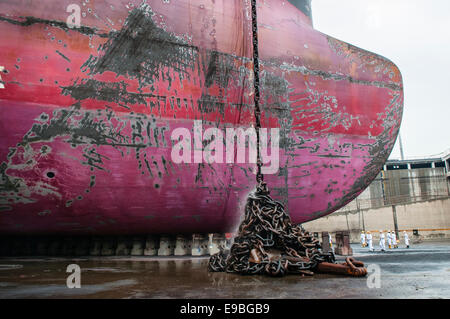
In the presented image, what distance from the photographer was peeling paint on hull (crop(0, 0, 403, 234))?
546 centimetres

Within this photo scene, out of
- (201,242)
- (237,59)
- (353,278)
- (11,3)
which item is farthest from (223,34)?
(353,278)

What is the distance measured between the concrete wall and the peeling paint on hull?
1758cm

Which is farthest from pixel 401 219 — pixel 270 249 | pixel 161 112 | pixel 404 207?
pixel 270 249

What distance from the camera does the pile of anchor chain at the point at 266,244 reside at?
12.4ft

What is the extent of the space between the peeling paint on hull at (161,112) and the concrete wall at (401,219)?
17580 millimetres

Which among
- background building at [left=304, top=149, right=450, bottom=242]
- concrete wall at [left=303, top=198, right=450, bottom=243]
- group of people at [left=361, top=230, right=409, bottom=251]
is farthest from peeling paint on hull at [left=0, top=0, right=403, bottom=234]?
concrete wall at [left=303, top=198, right=450, bottom=243]

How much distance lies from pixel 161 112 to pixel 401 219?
76.4ft

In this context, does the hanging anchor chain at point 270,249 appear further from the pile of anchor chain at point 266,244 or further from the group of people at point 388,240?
the group of people at point 388,240

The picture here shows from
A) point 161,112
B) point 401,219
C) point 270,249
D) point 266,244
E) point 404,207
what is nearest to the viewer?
point 266,244

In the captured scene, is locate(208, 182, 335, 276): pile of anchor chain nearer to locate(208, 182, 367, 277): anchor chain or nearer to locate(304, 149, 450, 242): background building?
locate(208, 182, 367, 277): anchor chain

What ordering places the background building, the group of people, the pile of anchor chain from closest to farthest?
the pile of anchor chain → the group of people → the background building

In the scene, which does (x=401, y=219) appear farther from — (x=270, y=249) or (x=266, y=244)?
(x=266, y=244)

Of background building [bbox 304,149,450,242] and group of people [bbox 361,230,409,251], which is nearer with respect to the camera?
group of people [bbox 361,230,409,251]

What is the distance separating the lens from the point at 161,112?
6.12 m
